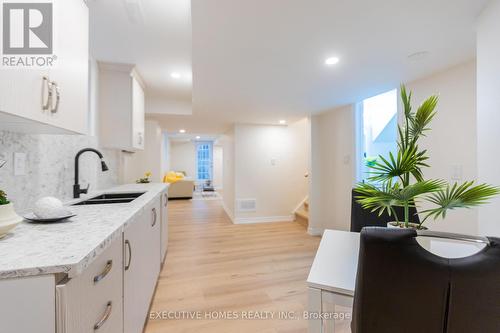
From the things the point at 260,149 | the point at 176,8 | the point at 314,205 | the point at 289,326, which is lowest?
the point at 289,326

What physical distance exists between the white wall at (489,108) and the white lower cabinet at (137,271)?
1.96 meters

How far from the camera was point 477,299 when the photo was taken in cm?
60

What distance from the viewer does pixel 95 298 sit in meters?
0.80

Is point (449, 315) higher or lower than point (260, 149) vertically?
lower

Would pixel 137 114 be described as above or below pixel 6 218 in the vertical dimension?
above

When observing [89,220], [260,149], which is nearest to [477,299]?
[89,220]

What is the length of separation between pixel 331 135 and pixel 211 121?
233 centimetres

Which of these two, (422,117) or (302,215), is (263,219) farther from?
(422,117)

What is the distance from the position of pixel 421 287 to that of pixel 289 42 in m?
1.58

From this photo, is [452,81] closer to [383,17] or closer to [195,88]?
[383,17]

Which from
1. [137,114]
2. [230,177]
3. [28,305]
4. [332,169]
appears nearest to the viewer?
[28,305]

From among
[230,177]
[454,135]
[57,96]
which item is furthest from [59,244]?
[230,177]

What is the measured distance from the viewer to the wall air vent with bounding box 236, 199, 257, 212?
4.62 m

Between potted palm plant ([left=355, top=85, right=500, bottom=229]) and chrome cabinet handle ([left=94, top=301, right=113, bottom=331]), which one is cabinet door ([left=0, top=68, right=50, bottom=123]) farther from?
potted palm plant ([left=355, top=85, right=500, bottom=229])
